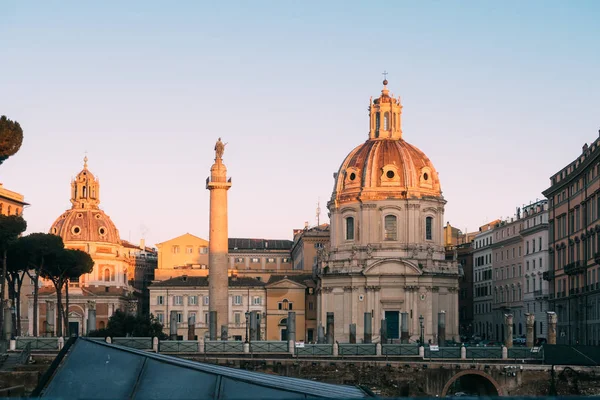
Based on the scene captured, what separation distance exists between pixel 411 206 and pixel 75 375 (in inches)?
4503

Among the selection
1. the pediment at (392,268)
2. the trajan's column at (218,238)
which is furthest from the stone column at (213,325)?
the pediment at (392,268)

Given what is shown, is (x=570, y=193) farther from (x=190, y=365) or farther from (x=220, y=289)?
(x=190, y=365)

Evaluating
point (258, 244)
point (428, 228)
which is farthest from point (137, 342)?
point (258, 244)

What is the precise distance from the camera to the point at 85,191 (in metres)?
180

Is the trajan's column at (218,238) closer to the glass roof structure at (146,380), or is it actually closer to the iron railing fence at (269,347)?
the iron railing fence at (269,347)

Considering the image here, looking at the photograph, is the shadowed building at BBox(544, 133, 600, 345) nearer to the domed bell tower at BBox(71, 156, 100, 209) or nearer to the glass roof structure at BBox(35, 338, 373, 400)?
the glass roof structure at BBox(35, 338, 373, 400)

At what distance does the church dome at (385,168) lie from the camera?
427 ft

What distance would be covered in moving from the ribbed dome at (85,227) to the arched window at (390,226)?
194 ft

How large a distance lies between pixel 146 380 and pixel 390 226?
115m

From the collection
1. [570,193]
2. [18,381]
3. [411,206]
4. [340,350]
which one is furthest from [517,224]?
[18,381]

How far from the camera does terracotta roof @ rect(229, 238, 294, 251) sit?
18012 cm

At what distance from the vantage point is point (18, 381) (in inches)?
2302

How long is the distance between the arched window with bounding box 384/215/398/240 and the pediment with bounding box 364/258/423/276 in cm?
339

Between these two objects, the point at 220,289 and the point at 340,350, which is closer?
the point at 340,350
